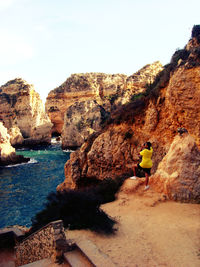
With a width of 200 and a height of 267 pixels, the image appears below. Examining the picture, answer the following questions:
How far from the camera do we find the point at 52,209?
7.05 meters

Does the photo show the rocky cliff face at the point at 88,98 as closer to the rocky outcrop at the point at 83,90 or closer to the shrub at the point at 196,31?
the rocky outcrop at the point at 83,90

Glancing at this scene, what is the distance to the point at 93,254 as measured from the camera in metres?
4.58

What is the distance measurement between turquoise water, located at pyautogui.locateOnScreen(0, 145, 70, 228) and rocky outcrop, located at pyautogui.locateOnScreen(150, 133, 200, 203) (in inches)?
452

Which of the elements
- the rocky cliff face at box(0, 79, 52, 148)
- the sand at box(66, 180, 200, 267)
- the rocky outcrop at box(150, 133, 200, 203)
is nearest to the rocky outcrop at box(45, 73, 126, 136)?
the rocky cliff face at box(0, 79, 52, 148)

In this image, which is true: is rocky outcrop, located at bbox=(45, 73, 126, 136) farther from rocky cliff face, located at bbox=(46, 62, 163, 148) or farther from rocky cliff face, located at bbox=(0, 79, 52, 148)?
rocky cliff face, located at bbox=(0, 79, 52, 148)

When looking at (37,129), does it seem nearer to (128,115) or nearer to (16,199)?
(16,199)

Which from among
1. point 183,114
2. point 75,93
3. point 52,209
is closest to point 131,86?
point 75,93

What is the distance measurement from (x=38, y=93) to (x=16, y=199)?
51232mm

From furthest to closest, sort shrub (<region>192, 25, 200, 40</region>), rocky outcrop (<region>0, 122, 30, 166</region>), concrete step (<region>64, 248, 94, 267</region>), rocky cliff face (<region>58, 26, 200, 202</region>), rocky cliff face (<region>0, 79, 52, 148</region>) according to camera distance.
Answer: rocky cliff face (<region>0, 79, 52, 148</region>) < rocky outcrop (<region>0, 122, 30, 166</region>) < shrub (<region>192, 25, 200, 40</region>) < rocky cliff face (<region>58, 26, 200, 202</region>) < concrete step (<region>64, 248, 94, 267</region>)

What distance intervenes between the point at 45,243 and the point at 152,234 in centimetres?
259

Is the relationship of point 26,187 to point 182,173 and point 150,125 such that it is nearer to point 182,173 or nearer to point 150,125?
point 150,125

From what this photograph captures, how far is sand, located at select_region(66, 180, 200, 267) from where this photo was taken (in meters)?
4.56

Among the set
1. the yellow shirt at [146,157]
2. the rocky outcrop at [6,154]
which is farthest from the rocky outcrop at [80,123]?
the yellow shirt at [146,157]

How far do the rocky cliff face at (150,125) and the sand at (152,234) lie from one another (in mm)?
4014
